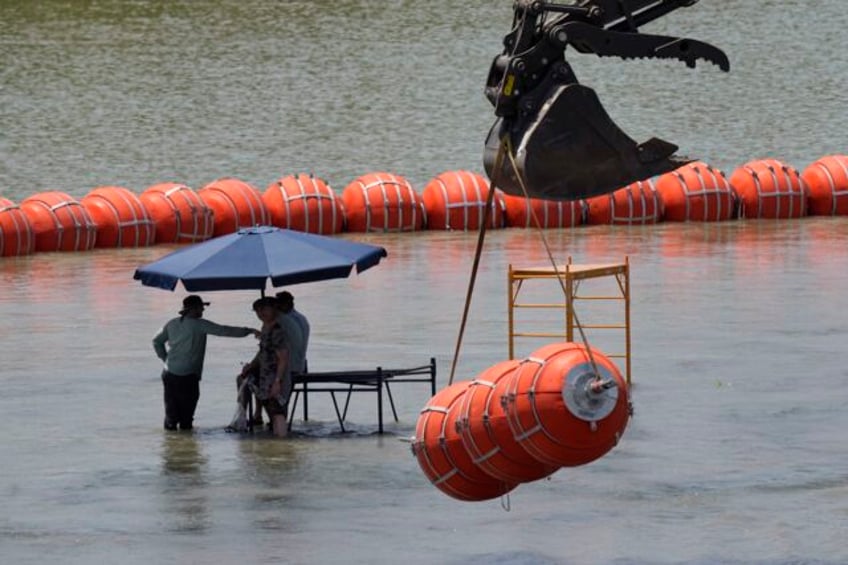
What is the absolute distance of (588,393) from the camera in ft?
51.9

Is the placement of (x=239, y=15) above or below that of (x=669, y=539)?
above

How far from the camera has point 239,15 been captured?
3898 inches

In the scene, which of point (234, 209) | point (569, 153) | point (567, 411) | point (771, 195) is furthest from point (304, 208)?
point (567, 411)

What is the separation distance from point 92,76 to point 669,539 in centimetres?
7278

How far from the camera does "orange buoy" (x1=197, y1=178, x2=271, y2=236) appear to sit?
44219mm

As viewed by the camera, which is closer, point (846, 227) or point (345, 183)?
point (846, 227)

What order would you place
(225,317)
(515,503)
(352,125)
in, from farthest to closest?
1. (352,125)
2. (225,317)
3. (515,503)

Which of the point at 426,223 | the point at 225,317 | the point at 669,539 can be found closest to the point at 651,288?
the point at 225,317

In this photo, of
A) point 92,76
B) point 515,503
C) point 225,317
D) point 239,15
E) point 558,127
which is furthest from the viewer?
point 239,15

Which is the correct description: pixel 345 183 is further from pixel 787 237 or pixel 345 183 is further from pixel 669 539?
pixel 669 539

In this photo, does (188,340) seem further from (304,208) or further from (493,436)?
(304,208)

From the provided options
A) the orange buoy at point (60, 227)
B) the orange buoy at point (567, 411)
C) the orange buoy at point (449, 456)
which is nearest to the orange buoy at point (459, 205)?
the orange buoy at point (60, 227)

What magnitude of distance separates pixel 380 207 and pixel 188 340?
21769 mm

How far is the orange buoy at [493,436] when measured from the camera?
16078mm
